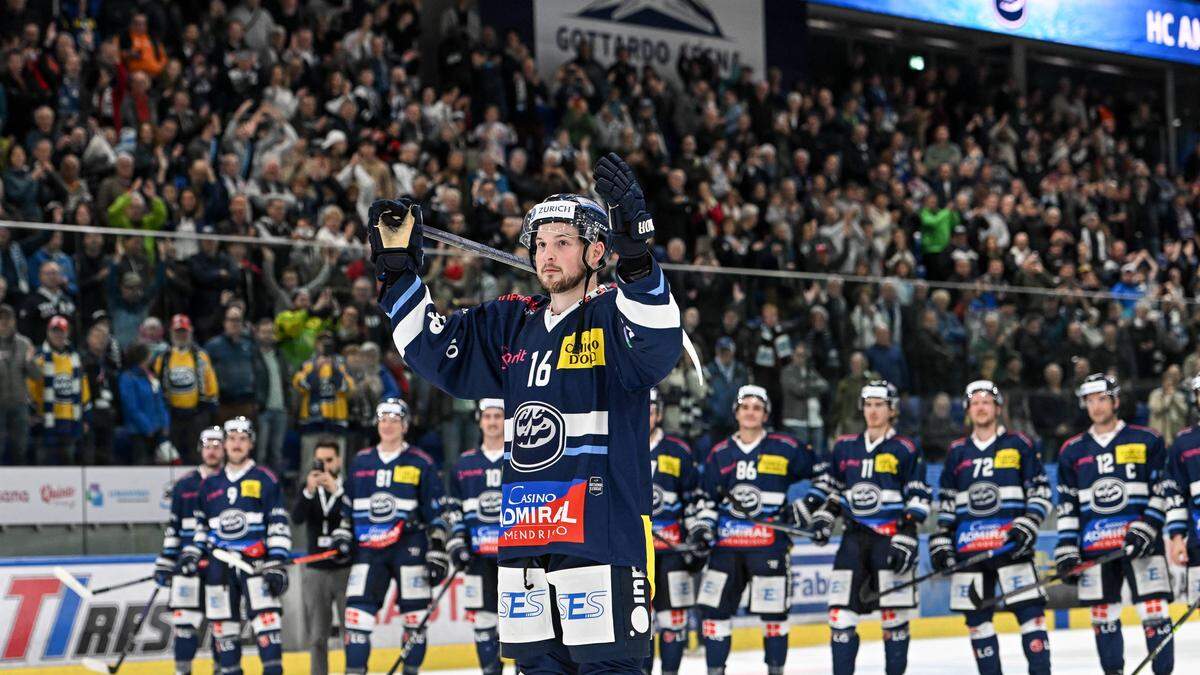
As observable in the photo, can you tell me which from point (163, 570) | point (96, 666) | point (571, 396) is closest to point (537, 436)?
point (571, 396)

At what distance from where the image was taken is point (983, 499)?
30.4ft

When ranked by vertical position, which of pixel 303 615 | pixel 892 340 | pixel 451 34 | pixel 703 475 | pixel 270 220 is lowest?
pixel 303 615

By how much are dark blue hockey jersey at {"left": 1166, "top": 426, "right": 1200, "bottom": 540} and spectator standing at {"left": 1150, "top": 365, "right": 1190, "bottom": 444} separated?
5333mm

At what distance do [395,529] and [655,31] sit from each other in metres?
10.1

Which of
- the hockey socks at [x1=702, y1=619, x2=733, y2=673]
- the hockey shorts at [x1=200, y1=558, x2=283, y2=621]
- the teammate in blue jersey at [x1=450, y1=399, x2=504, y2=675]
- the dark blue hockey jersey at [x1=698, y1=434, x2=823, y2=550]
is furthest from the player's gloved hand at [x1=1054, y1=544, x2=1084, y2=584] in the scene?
the hockey shorts at [x1=200, y1=558, x2=283, y2=621]

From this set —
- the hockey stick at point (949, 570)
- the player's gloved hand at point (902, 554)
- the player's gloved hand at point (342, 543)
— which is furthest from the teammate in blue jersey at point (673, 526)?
the player's gloved hand at point (342, 543)

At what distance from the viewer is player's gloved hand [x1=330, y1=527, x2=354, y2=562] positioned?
970cm

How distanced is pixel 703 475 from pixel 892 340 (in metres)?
3.17

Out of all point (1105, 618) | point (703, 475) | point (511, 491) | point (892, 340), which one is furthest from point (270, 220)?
point (511, 491)

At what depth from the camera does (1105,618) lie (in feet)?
29.3

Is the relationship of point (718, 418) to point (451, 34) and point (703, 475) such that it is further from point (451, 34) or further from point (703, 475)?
point (451, 34)

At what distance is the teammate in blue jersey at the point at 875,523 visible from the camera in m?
9.27

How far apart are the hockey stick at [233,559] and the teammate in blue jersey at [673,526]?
246 centimetres

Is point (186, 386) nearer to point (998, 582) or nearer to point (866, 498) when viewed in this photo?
point (866, 498)
